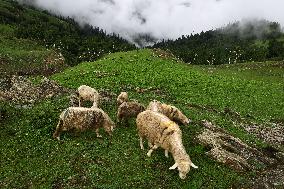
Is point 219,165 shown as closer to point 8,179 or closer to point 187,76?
point 8,179

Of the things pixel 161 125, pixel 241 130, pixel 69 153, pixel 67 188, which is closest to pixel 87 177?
pixel 67 188

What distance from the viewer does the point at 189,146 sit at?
92.0 feet

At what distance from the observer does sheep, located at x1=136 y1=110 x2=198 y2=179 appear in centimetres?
2391

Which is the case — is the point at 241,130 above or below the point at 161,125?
below

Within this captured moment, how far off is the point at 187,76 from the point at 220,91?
6749 millimetres

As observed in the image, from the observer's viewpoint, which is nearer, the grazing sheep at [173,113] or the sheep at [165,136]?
the sheep at [165,136]

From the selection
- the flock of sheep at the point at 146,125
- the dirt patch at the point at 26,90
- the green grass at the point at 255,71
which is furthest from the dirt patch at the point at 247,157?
the green grass at the point at 255,71

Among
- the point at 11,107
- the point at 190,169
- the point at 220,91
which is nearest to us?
the point at 190,169

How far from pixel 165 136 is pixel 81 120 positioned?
5.94m

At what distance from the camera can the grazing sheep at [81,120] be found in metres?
27.7

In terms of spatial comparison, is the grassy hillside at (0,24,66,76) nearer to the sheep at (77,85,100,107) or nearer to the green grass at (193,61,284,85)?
the sheep at (77,85,100,107)

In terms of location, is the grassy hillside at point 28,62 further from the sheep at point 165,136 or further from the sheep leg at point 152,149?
the sheep leg at point 152,149

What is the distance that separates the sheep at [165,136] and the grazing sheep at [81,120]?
8.84 feet

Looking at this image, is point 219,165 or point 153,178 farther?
point 219,165
